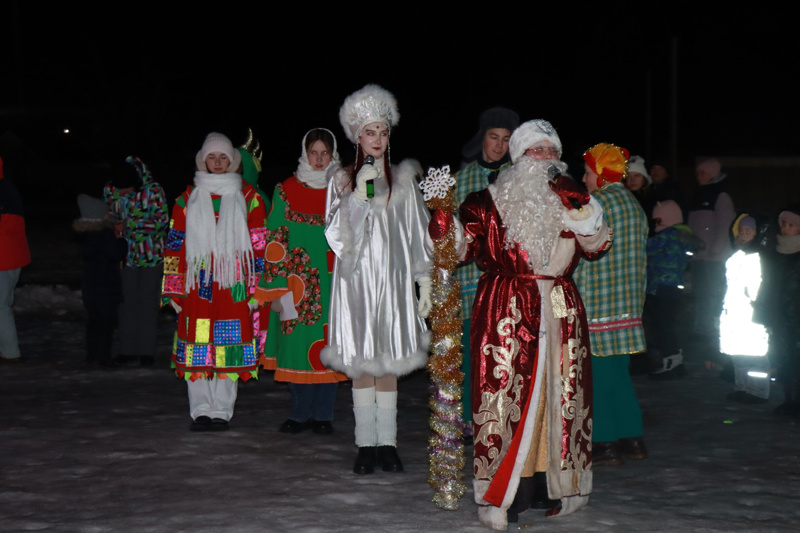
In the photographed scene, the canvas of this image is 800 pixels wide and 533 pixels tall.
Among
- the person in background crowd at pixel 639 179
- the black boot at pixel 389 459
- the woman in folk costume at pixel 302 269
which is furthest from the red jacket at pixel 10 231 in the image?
the person in background crowd at pixel 639 179

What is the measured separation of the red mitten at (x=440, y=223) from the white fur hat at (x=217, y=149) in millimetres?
2364

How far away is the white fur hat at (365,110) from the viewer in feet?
18.6

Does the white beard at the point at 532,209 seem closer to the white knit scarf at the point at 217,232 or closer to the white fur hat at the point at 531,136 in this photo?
the white fur hat at the point at 531,136

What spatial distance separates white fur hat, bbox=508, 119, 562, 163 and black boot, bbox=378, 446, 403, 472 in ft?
6.12

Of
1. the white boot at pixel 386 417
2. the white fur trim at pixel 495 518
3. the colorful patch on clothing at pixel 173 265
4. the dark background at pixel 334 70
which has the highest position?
the dark background at pixel 334 70

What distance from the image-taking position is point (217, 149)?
677cm

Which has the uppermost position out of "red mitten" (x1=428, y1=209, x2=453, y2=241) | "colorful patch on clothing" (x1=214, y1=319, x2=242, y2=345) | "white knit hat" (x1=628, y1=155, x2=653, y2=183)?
"white knit hat" (x1=628, y1=155, x2=653, y2=183)

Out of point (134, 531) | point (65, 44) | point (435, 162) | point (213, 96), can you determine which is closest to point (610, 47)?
point (435, 162)

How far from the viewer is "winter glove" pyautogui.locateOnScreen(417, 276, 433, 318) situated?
5.43 m

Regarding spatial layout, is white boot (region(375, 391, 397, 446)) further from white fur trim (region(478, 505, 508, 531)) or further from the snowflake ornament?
the snowflake ornament

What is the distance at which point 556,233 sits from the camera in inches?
191

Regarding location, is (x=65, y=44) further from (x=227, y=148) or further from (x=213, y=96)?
(x=227, y=148)

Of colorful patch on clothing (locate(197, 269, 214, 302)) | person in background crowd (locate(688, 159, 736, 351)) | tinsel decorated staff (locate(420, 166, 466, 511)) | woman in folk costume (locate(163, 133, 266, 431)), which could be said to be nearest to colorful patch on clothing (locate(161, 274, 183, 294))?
woman in folk costume (locate(163, 133, 266, 431))

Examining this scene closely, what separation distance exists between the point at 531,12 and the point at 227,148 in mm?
33334
